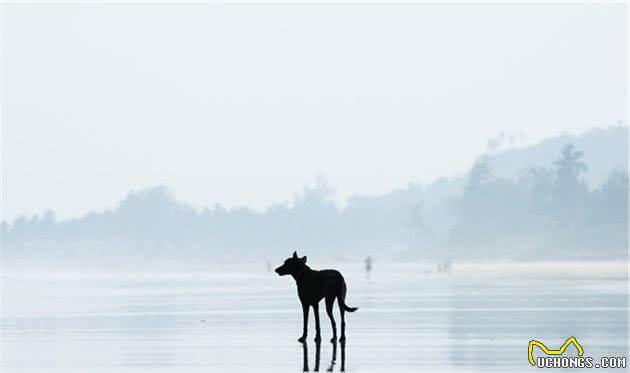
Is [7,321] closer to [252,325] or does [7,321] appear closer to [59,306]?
[252,325]

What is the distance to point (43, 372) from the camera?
22.8 metres

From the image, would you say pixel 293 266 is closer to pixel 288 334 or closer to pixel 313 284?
pixel 313 284

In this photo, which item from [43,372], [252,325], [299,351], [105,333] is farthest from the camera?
[252,325]

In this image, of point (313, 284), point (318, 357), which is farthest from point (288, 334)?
point (318, 357)

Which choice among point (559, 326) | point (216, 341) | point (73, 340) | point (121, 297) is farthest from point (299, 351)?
point (121, 297)

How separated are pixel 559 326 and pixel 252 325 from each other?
21.4 ft

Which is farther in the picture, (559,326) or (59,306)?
(59,306)

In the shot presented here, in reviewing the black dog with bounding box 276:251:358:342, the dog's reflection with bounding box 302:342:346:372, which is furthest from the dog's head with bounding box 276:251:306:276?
the dog's reflection with bounding box 302:342:346:372

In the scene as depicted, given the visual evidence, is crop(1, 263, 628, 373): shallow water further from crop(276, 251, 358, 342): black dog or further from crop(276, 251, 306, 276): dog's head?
crop(276, 251, 306, 276): dog's head

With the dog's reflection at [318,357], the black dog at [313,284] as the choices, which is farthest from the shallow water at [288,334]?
the black dog at [313,284]

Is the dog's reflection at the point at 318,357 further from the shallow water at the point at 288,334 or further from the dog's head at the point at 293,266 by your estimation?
the dog's head at the point at 293,266

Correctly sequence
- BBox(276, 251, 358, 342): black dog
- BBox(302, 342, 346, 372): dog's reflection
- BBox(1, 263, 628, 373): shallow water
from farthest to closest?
BBox(276, 251, 358, 342): black dog → BBox(1, 263, 628, 373): shallow water → BBox(302, 342, 346, 372): dog's reflection

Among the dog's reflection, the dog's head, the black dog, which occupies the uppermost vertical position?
the dog's head

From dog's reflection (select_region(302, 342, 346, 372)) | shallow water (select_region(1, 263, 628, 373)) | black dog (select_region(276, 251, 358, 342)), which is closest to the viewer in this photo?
dog's reflection (select_region(302, 342, 346, 372))
